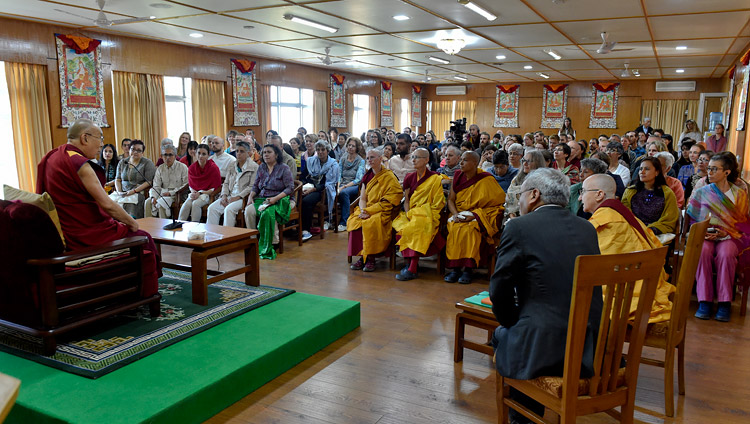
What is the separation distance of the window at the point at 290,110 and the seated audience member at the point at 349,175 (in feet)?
13.2


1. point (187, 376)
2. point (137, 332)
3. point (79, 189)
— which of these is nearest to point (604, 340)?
point (187, 376)

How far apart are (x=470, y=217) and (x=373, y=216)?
0.94 m

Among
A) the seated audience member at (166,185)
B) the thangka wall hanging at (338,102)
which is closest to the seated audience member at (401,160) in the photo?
the seated audience member at (166,185)

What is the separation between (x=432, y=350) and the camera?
310cm

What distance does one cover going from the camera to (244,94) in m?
9.50

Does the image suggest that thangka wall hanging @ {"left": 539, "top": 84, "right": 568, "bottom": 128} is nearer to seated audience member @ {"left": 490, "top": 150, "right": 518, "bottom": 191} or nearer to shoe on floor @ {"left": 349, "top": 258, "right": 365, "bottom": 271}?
seated audience member @ {"left": 490, "top": 150, "right": 518, "bottom": 191}

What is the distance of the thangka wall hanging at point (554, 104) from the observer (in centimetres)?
1424

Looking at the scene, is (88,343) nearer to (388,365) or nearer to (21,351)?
(21,351)

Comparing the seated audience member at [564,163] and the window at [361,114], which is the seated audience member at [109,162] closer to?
the seated audience member at [564,163]

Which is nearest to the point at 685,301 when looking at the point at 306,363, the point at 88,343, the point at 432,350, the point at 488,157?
the point at 432,350

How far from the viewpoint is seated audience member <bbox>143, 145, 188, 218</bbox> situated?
6.02 meters

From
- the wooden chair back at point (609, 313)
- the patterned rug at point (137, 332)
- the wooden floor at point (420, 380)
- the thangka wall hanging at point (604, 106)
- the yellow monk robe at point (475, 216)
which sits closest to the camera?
the wooden chair back at point (609, 313)

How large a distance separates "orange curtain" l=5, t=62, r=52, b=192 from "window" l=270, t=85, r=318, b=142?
4.49 meters

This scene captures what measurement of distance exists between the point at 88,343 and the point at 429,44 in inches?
261
